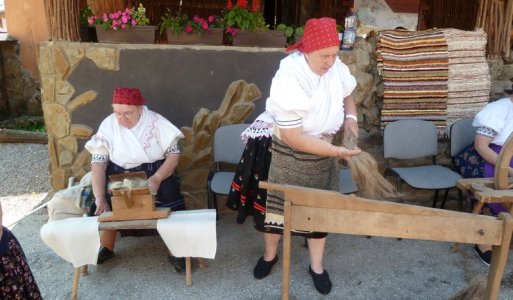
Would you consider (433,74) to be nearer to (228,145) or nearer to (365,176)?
(365,176)

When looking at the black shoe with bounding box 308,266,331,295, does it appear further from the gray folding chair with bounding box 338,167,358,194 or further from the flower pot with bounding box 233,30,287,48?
the flower pot with bounding box 233,30,287,48

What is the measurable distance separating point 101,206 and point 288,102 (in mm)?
1563

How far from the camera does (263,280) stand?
9.42ft

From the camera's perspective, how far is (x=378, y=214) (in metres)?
1.86

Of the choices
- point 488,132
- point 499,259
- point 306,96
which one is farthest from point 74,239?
point 488,132

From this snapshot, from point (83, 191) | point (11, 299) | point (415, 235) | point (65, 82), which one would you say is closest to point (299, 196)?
point (415, 235)

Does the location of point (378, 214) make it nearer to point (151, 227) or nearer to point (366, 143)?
point (151, 227)

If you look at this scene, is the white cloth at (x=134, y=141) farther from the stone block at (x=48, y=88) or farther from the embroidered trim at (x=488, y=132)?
the embroidered trim at (x=488, y=132)

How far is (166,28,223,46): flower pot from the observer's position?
3572 millimetres

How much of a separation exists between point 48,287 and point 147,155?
43.1 inches

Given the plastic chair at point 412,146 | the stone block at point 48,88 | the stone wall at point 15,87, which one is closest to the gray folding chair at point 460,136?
the plastic chair at point 412,146

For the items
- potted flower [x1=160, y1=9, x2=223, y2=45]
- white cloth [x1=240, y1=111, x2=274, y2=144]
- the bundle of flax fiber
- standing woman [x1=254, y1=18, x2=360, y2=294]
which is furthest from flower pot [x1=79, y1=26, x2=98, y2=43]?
the bundle of flax fiber

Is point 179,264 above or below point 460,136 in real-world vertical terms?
below

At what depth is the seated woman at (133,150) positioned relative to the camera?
2.83 meters
